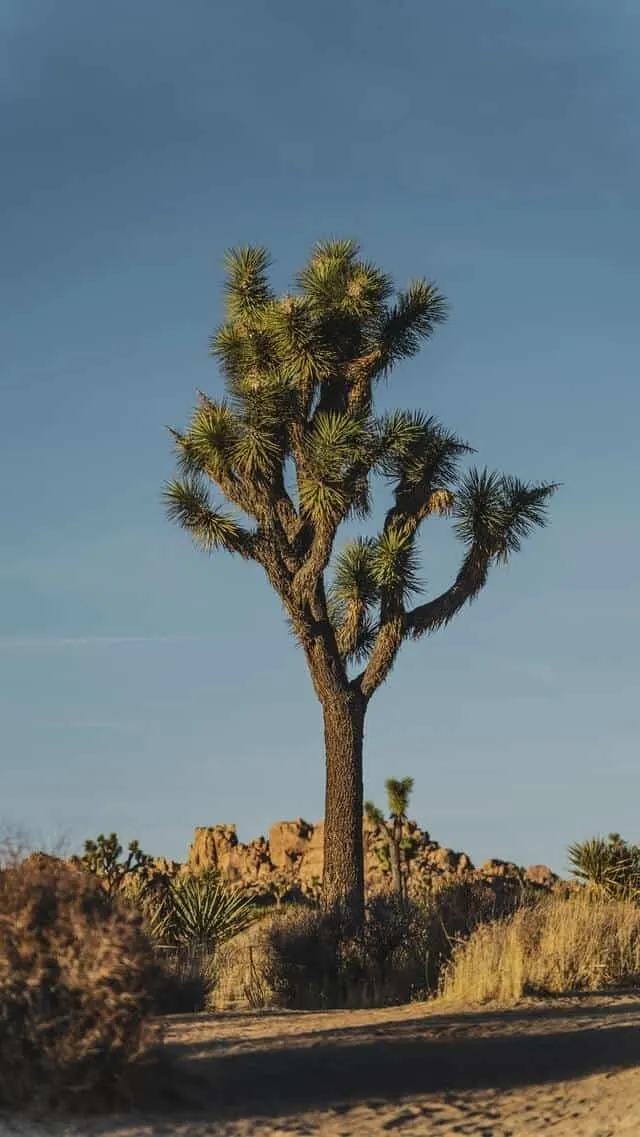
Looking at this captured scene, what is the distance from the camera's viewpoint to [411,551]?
2369cm

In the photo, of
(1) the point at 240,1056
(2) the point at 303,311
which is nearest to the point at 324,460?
(2) the point at 303,311

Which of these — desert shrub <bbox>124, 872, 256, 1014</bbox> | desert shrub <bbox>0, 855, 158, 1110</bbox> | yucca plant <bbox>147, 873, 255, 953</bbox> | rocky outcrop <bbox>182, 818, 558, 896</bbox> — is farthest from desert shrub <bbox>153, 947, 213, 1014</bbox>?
rocky outcrop <bbox>182, 818, 558, 896</bbox>

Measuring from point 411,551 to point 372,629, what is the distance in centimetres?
227

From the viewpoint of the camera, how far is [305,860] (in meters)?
53.2

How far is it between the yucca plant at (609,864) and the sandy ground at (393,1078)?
50.7ft

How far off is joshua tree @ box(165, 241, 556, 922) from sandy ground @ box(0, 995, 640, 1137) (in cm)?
935

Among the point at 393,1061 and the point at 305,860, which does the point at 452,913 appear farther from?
the point at 305,860

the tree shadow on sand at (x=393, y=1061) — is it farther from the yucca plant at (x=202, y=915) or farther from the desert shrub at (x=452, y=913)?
the yucca plant at (x=202, y=915)

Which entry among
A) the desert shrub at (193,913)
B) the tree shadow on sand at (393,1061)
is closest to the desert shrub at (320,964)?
the desert shrub at (193,913)

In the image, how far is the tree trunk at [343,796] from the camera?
75.3 feet

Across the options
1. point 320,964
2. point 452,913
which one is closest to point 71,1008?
point 320,964

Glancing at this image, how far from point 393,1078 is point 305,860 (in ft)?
141

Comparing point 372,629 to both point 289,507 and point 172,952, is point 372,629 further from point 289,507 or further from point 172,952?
point 172,952

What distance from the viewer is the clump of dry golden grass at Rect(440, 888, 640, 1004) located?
1556 centimetres
